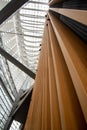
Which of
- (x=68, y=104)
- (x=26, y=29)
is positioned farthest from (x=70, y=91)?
(x=26, y=29)

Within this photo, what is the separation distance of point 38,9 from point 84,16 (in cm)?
659

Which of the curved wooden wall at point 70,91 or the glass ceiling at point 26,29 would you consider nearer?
the curved wooden wall at point 70,91

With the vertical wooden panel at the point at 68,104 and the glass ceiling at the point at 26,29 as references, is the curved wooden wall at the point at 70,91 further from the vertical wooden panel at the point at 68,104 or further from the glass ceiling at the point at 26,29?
the glass ceiling at the point at 26,29

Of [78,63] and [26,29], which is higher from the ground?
[78,63]

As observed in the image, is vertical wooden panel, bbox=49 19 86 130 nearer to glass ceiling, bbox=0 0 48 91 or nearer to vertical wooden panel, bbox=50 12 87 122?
vertical wooden panel, bbox=50 12 87 122

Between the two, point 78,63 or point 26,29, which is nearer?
point 78,63

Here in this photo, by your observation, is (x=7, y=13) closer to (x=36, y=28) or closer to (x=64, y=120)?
(x=64, y=120)

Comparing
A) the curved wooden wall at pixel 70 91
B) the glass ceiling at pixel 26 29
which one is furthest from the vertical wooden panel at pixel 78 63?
the glass ceiling at pixel 26 29

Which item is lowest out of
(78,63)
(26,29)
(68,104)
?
(26,29)

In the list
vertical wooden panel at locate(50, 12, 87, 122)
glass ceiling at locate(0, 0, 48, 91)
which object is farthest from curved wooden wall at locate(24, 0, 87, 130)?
glass ceiling at locate(0, 0, 48, 91)

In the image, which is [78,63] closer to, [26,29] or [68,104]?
[68,104]

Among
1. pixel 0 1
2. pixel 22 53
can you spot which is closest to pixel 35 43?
pixel 22 53

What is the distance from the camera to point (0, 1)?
5230 millimetres

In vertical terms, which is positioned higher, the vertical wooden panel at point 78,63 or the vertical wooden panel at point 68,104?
the vertical wooden panel at point 78,63
